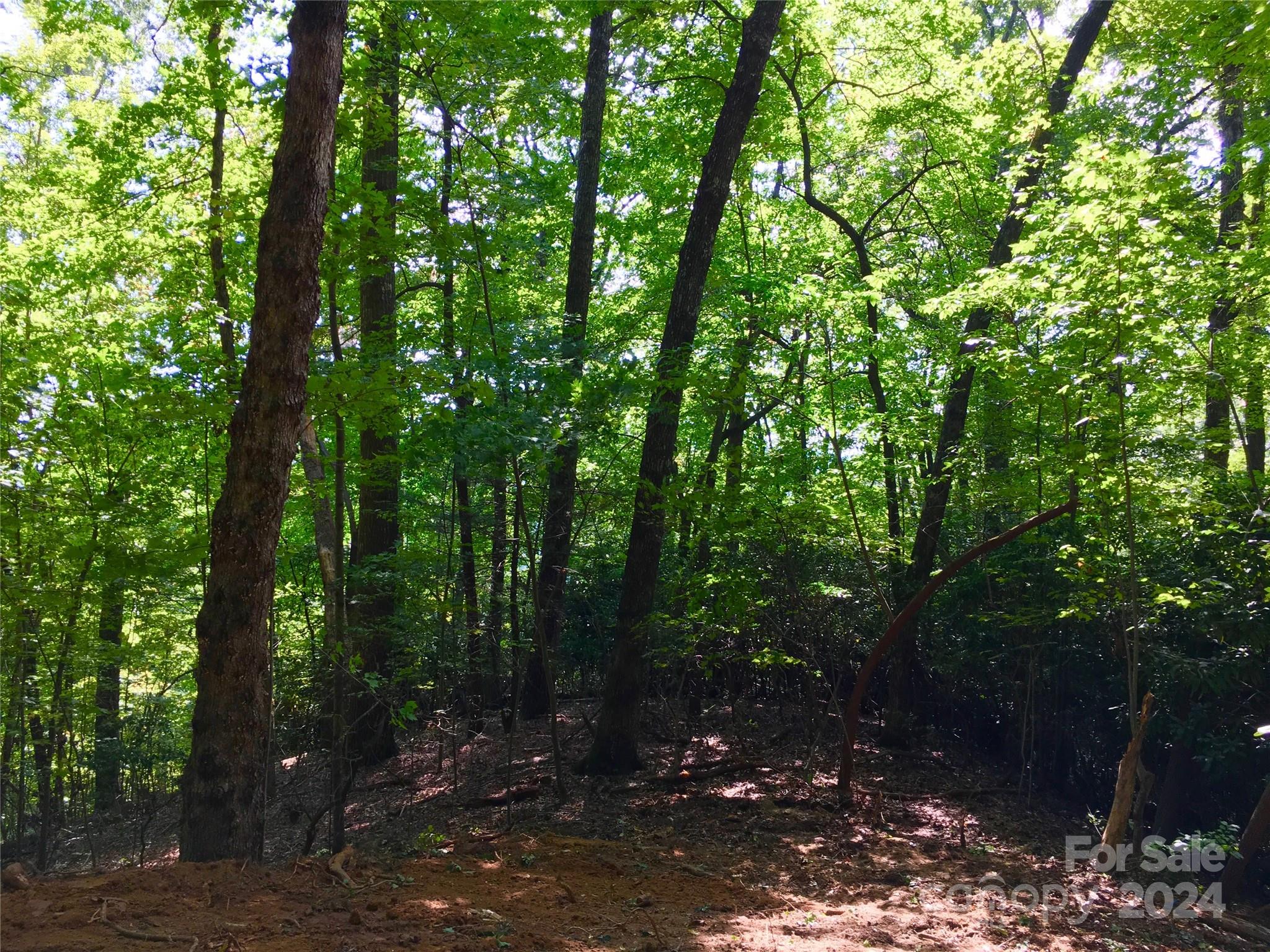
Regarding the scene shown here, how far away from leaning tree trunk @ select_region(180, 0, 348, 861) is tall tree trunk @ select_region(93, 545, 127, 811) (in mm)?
2355

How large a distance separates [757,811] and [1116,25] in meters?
9.84

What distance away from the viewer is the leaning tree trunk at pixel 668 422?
7719mm

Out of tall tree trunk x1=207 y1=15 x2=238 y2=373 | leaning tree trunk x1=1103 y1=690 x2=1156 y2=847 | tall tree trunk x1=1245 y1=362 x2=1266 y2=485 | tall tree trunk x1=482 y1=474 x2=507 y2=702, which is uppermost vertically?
tall tree trunk x1=207 y1=15 x2=238 y2=373

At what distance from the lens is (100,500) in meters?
6.43

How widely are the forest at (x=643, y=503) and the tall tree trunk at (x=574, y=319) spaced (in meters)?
0.06

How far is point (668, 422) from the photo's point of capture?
771cm

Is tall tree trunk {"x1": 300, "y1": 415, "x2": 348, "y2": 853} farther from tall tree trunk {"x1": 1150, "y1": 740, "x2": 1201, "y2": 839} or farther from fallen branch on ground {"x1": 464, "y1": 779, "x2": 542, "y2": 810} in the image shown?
tall tree trunk {"x1": 1150, "y1": 740, "x2": 1201, "y2": 839}

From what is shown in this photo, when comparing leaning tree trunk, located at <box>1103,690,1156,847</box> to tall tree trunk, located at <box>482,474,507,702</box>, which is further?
tall tree trunk, located at <box>482,474,507,702</box>

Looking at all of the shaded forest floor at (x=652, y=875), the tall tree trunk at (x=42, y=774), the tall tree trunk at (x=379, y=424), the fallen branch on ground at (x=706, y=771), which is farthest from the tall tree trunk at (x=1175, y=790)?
the tall tree trunk at (x=42, y=774)

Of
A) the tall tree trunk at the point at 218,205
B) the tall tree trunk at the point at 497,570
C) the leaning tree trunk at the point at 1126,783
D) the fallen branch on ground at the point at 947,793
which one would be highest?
the tall tree trunk at the point at 218,205

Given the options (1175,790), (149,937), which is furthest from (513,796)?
(1175,790)

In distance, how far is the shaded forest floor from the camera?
3.67 meters

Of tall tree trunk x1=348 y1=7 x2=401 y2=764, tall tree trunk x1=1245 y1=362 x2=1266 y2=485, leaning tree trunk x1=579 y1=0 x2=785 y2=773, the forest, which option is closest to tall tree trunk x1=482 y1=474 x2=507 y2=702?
the forest

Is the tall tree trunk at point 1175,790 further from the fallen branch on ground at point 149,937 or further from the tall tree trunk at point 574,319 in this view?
the fallen branch on ground at point 149,937
